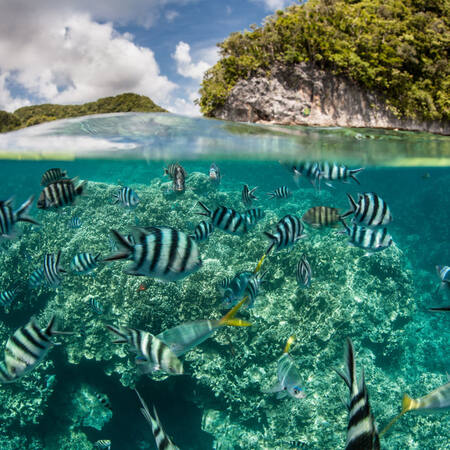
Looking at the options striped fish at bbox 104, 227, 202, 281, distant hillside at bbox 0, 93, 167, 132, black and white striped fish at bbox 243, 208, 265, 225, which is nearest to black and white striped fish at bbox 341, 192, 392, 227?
black and white striped fish at bbox 243, 208, 265, 225

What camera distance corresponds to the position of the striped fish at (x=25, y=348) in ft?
10.4

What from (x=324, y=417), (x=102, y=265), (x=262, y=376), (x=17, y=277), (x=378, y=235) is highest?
(x=378, y=235)

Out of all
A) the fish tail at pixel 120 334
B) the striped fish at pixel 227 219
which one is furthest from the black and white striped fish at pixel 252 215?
the fish tail at pixel 120 334

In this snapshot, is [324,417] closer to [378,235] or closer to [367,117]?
[378,235]

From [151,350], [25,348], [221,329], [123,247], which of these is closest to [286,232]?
[151,350]

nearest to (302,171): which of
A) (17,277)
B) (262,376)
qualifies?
(262,376)

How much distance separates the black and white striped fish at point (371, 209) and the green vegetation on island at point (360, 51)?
8669mm

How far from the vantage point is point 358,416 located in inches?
46.5

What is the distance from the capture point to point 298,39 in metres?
11.1

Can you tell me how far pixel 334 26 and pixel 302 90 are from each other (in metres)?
2.74

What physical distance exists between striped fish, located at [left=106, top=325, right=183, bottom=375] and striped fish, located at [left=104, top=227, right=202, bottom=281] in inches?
27.0

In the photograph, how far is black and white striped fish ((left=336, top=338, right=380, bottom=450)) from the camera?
3.77 feet

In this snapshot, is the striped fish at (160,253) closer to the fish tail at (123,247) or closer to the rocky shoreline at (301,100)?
the fish tail at (123,247)

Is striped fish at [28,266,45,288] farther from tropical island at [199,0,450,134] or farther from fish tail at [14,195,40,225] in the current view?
tropical island at [199,0,450,134]
